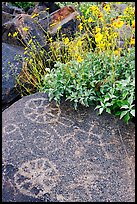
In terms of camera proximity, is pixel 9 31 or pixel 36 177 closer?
pixel 36 177

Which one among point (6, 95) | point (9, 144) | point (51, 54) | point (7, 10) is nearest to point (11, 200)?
point (9, 144)

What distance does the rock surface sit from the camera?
2.66 metres

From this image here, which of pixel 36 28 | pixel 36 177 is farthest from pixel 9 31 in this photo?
pixel 36 177

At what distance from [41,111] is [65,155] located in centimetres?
55

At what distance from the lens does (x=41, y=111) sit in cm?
329

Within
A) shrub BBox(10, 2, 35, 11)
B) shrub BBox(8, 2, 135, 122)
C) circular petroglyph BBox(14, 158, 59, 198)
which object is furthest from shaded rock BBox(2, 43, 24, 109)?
shrub BBox(10, 2, 35, 11)

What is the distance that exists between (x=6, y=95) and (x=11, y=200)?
1501mm

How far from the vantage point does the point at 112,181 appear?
2758mm

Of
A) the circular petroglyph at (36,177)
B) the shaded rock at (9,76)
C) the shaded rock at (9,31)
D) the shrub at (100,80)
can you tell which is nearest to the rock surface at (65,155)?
the circular petroglyph at (36,177)

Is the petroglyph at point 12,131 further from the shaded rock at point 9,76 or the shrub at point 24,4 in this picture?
the shrub at point 24,4

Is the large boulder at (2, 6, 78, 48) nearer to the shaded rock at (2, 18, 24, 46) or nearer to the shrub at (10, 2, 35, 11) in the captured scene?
the shaded rock at (2, 18, 24, 46)

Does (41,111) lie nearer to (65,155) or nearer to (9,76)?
(65,155)

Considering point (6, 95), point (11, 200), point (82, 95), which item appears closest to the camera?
point (11, 200)

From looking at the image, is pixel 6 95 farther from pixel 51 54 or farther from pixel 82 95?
pixel 82 95
